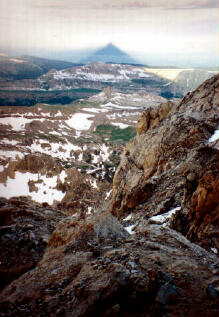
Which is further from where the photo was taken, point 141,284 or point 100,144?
point 100,144

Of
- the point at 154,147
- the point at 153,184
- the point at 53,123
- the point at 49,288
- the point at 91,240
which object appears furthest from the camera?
the point at 53,123

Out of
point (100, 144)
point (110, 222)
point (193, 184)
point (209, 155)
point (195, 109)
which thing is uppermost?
point (195, 109)

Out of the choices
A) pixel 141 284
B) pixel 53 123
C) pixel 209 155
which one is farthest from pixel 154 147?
pixel 53 123

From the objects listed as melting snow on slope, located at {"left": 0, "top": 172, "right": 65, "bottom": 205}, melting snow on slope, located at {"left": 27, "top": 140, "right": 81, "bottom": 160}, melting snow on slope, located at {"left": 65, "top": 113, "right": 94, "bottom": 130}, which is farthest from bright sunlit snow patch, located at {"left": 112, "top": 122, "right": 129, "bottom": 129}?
melting snow on slope, located at {"left": 0, "top": 172, "right": 65, "bottom": 205}

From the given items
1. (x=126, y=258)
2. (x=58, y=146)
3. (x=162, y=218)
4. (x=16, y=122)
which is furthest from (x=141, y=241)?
(x=16, y=122)

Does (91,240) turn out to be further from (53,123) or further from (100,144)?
(53,123)
